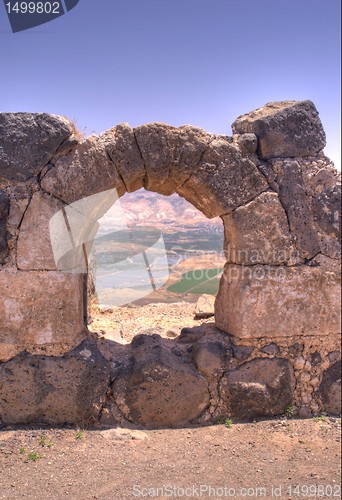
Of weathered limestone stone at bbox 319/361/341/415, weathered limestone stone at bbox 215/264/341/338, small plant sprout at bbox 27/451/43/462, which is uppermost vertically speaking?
weathered limestone stone at bbox 215/264/341/338

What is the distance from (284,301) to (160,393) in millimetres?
1453

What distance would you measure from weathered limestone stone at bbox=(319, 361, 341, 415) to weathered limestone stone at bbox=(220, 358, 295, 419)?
0.32 m

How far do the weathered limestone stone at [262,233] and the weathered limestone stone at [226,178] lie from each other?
10 centimetres

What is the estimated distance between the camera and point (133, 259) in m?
13.7

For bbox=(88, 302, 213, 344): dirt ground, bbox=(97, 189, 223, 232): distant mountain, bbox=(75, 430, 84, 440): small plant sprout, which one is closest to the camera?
bbox=(75, 430, 84, 440): small plant sprout

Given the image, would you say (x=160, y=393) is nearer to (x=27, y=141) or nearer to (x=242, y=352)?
(x=242, y=352)

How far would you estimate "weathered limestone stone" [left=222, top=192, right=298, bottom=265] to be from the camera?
400cm

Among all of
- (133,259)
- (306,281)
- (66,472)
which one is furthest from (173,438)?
(133,259)

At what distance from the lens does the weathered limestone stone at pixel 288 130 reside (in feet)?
13.2

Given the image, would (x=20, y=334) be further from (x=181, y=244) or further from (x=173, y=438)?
(x=181, y=244)

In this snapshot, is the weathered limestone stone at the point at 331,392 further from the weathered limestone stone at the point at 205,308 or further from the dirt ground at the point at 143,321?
the weathered limestone stone at the point at 205,308

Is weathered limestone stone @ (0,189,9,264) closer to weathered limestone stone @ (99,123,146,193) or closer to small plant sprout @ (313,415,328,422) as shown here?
weathered limestone stone @ (99,123,146,193)

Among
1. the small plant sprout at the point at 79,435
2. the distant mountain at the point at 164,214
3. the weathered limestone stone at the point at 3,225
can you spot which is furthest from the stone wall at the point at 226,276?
the distant mountain at the point at 164,214

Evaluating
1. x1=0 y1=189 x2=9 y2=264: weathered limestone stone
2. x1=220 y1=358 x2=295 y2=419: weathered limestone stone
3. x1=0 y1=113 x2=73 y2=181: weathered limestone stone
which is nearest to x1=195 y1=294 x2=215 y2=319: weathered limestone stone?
x1=220 y1=358 x2=295 y2=419: weathered limestone stone
